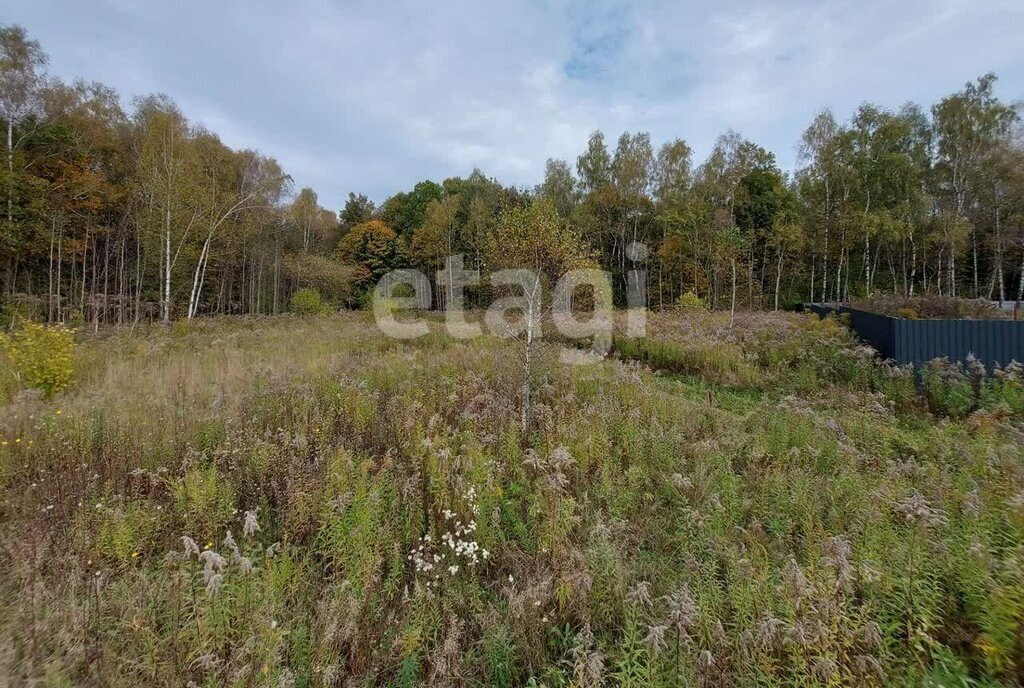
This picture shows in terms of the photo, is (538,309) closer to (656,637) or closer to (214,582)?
(656,637)

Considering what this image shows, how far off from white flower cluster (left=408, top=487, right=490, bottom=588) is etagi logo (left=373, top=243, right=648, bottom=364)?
2646 millimetres

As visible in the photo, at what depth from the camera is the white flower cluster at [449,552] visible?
2.69 m

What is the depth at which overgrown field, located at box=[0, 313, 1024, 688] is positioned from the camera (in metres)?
1.95

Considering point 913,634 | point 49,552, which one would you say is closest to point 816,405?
point 913,634

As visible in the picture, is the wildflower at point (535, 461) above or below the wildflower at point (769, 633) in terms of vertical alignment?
above

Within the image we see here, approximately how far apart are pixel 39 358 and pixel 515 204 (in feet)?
30.2

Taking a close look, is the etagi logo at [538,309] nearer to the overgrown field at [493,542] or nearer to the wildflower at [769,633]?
the overgrown field at [493,542]

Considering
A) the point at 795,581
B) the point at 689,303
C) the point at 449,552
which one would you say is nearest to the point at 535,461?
the point at 449,552

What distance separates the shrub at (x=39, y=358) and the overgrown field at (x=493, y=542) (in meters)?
0.35

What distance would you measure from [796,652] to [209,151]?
2544cm

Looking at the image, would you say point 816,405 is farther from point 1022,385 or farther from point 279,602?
point 279,602

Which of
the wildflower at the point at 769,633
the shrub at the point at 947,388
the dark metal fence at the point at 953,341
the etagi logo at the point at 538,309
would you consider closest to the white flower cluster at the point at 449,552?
the wildflower at the point at 769,633

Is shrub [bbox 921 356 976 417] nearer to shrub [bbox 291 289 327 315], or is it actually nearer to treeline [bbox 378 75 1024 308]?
treeline [bbox 378 75 1024 308]

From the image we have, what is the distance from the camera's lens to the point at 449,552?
2.92 metres
